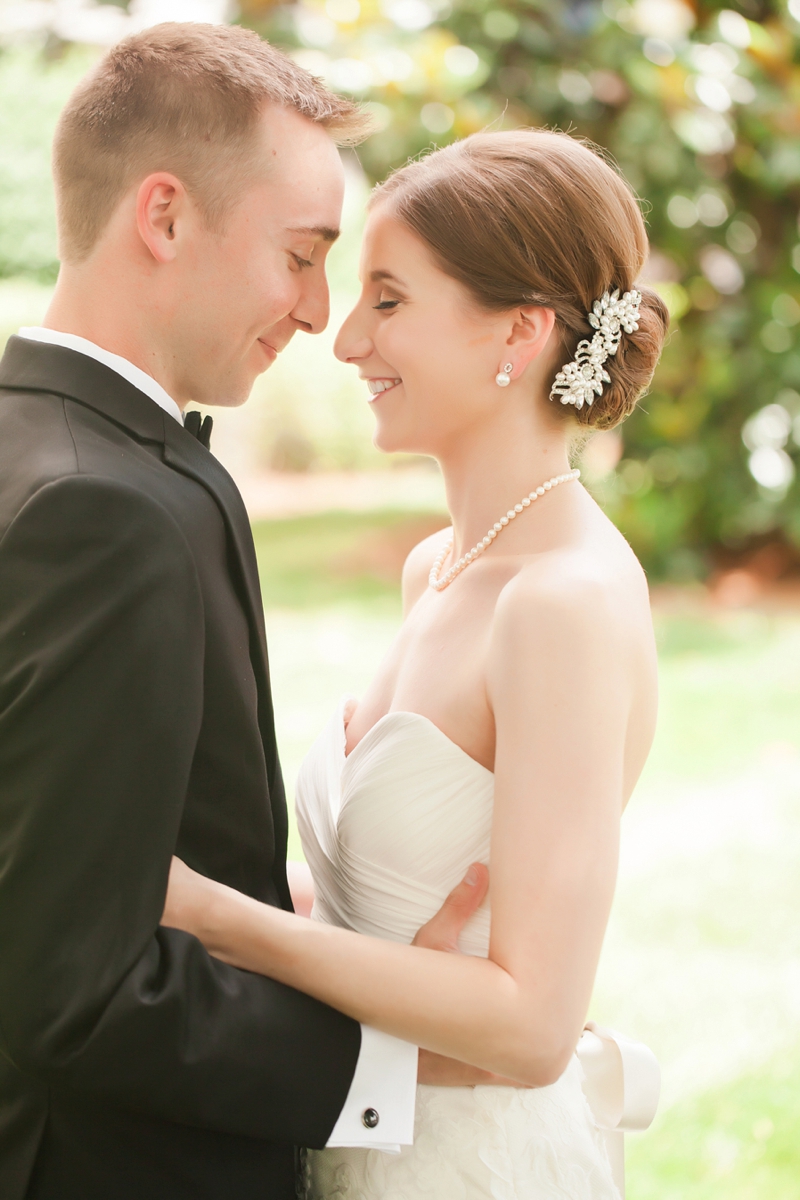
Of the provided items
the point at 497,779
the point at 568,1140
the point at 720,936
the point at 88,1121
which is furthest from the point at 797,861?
the point at 88,1121

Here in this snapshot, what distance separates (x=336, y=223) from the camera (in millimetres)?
1941

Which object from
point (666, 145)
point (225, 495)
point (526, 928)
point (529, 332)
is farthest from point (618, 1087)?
point (666, 145)

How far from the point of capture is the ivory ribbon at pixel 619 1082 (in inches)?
79.0

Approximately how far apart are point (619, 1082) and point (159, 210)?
1.71 m

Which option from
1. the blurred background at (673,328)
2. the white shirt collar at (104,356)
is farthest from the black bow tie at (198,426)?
the blurred background at (673,328)

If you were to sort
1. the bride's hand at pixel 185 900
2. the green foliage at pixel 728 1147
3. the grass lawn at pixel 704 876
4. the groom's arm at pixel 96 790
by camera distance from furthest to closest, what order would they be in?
Answer: the grass lawn at pixel 704 876 → the green foliage at pixel 728 1147 → the bride's hand at pixel 185 900 → the groom's arm at pixel 96 790

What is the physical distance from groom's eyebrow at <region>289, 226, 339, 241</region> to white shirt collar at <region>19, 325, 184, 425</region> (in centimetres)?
37

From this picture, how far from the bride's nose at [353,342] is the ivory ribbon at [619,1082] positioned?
1.39 meters

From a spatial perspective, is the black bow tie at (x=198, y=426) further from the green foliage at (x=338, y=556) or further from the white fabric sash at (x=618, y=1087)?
the green foliage at (x=338, y=556)

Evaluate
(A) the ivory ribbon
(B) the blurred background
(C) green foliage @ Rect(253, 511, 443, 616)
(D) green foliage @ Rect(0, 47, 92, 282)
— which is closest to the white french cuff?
(A) the ivory ribbon

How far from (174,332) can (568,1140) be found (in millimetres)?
1503

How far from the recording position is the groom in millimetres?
1354

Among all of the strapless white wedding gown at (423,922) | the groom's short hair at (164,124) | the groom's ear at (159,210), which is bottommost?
the strapless white wedding gown at (423,922)

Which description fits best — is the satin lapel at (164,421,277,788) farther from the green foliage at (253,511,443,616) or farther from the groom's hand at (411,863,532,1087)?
the green foliage at (253,511,443,616)
